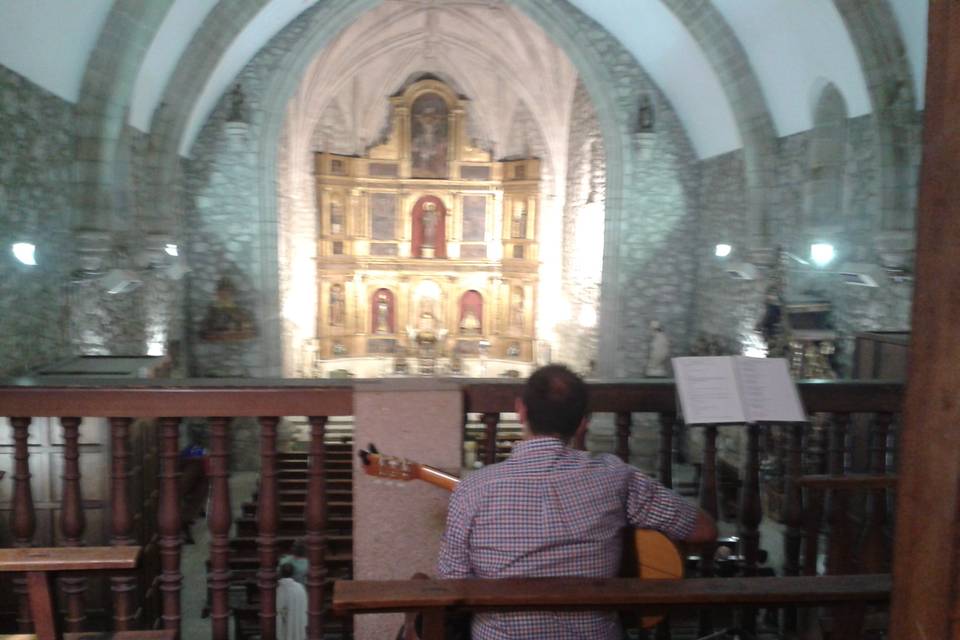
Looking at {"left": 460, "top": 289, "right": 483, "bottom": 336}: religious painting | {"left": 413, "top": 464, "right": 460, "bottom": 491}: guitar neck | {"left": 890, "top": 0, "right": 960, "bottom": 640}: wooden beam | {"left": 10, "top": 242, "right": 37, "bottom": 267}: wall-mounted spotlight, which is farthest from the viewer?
{"left": 460, "top": 289, "right": 483, "bottom": 336}: religious painting

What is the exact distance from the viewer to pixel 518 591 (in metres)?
1.56

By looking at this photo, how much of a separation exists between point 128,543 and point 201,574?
18.7ft

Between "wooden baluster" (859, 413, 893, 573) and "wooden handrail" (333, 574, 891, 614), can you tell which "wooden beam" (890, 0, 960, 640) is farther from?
"wooden baluster" (859, 413, 893, 573)

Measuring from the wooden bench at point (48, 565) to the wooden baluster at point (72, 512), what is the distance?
47 cm

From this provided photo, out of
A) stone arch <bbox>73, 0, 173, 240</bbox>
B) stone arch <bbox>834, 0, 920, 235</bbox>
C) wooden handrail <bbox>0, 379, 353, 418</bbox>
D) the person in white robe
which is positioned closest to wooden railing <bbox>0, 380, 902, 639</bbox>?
wooden handrail <bbox>0, 379, 353, 418</bbox>

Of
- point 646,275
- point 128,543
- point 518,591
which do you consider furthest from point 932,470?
point 646,275

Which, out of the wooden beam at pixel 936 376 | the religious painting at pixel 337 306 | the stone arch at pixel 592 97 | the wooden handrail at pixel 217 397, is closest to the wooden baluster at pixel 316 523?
the wooden handrail at pixel 217 397

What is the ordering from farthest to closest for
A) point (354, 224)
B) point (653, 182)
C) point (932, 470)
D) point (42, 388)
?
point (354, 224) < point (653, 182) < point (42, 388) < point (932, 470)

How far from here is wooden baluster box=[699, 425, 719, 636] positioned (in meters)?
2.52

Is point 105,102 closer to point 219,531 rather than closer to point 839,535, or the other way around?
point 219,531

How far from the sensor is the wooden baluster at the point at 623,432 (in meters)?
2.56

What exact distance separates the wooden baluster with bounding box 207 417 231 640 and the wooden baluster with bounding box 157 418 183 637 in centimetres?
11

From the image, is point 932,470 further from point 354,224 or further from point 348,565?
point 354,224

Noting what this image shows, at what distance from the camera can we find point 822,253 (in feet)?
28.5
